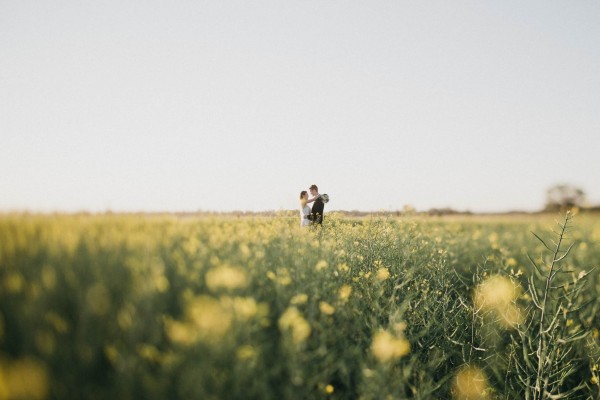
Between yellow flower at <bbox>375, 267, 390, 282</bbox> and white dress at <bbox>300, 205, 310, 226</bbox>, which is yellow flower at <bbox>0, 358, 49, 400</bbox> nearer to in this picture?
yellow flower at <bbox>375, 267, 390, 282</bbox>

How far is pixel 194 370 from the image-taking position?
1573mm

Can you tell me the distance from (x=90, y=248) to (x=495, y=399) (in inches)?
180

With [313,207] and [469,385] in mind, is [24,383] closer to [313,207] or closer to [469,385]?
[469,385]

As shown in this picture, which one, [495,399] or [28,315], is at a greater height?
[28,315]

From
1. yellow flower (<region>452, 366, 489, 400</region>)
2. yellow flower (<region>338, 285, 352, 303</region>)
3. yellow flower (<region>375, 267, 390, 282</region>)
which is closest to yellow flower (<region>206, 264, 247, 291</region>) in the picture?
yellow flower (<region>338, 285, 352, 303</region>)

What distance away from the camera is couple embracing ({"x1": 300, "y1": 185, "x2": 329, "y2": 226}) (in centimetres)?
1002

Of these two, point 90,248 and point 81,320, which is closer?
point 81,320

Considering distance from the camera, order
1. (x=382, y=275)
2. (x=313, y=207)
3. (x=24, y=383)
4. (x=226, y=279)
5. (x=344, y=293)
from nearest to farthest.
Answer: (x=24, y=383), (x=226, y=279), (x=344, y=293), (x=382, y=275), (x=313, y=207)

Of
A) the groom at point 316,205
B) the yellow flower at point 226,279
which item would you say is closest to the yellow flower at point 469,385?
the yellow flower at point 226,279

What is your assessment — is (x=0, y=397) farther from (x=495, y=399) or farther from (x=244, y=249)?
(x=495, y=399)

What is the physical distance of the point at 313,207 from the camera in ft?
34.1

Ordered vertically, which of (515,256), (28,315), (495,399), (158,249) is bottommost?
(495,399)

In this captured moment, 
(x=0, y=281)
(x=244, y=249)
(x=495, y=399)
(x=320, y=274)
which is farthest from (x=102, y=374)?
(x=495, y=399)

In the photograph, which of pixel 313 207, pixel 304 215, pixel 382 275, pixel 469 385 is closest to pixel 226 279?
pixel 382 275
